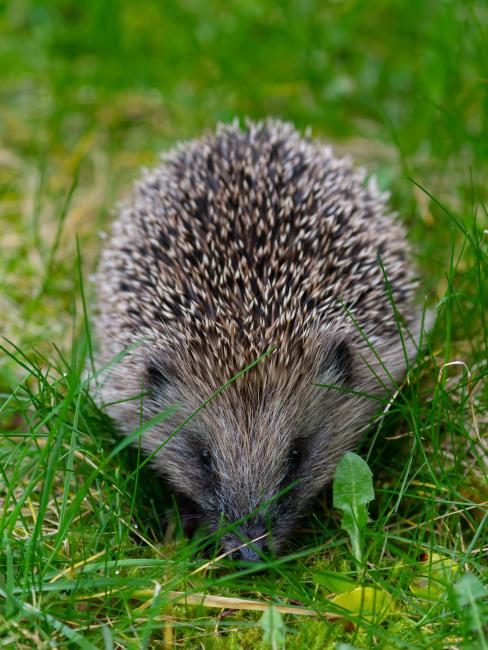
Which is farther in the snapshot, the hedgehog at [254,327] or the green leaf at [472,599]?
the hedgehog at [254,327]

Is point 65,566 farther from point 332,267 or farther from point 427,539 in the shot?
point 332,267

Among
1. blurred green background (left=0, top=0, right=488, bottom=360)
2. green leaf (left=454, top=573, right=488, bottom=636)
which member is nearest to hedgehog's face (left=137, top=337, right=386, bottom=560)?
green leaf (left=454, top=573, right=488, bottom=636)

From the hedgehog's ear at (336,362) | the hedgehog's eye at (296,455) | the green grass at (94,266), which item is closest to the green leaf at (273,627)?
the green grass at (94,266)

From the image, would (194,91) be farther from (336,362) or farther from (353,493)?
(353,493)

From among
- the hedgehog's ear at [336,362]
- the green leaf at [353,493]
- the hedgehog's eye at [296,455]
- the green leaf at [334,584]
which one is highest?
the hedgehog's ear at [336,362]

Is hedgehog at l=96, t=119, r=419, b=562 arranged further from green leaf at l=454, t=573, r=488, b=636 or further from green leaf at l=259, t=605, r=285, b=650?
green leaf at l=454, t=573, r=488, b=636

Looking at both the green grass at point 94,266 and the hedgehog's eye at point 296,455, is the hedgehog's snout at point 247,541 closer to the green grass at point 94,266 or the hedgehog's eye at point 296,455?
the green grass at point 94,266

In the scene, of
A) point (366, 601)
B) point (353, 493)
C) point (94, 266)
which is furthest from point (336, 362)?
point (94, 266)
